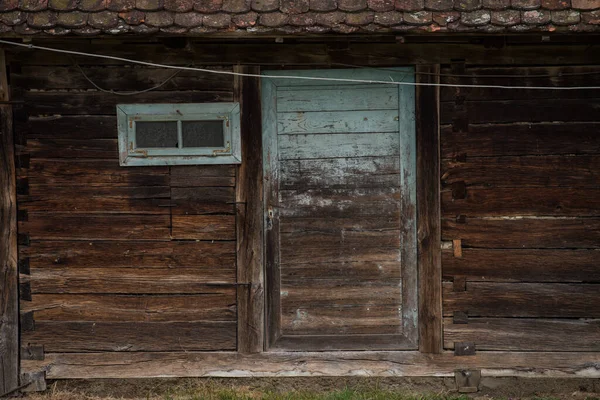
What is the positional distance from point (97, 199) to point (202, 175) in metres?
0.88

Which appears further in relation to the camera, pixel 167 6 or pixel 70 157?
pixel 70 157

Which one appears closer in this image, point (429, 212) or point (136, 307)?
point (429, 212)

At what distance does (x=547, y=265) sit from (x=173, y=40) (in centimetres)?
347

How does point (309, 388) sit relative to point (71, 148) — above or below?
below

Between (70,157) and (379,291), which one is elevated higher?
(70,157)

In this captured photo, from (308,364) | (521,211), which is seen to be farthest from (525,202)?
(308,364)

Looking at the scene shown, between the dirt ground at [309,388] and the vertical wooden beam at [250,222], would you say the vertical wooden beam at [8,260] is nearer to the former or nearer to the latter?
the dirt ground at [309,388]

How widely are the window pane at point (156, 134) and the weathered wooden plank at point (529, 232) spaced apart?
235 cm

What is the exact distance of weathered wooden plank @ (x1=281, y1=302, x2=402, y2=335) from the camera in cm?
546

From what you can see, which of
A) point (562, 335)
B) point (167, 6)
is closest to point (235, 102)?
point (167, 6)

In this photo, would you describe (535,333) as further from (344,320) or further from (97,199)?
(97,199)

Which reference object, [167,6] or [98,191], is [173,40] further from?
[98,191]

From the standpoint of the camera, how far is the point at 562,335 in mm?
5383

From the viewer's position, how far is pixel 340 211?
17.8 feet
